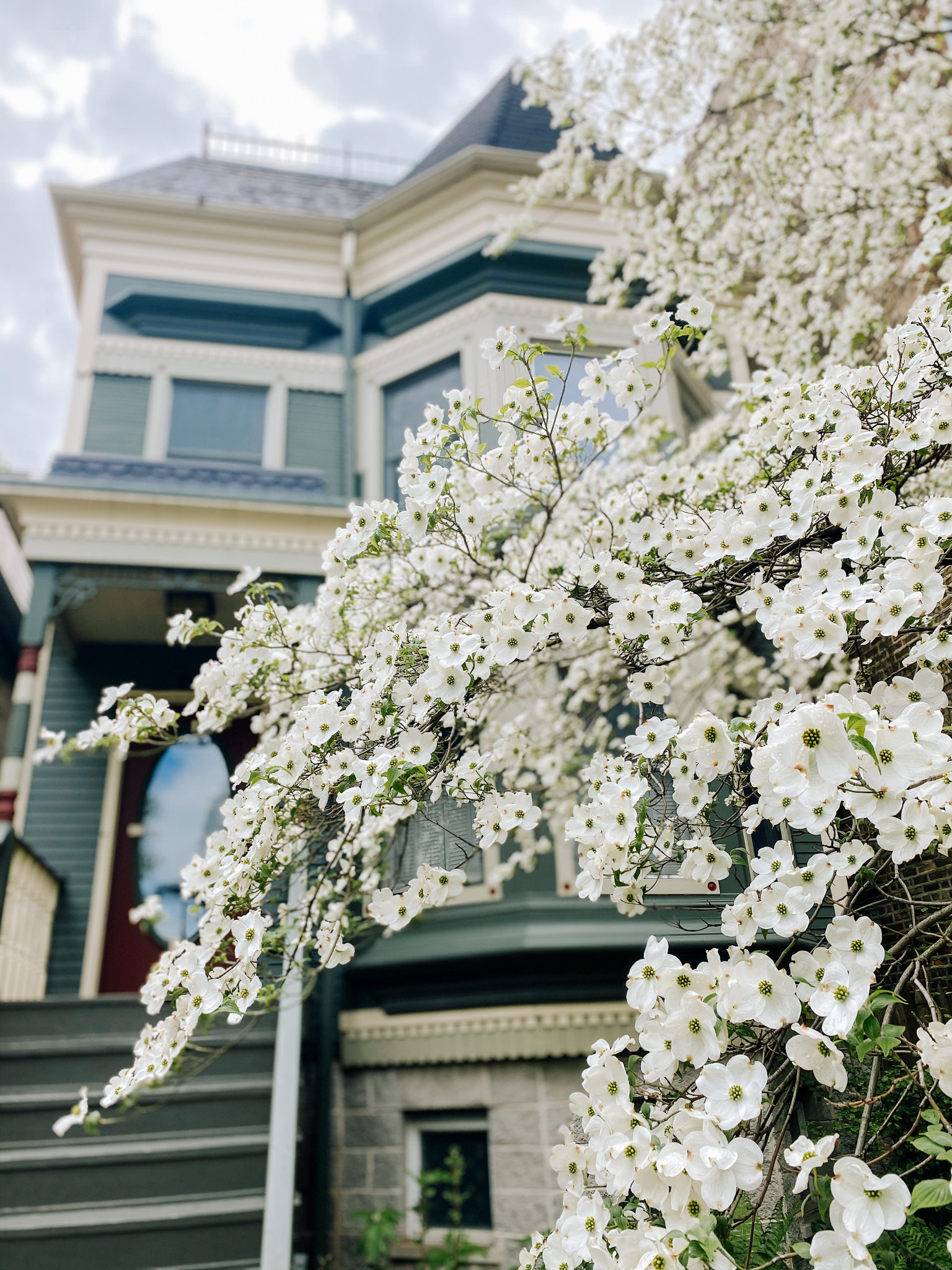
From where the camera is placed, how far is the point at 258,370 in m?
7.68

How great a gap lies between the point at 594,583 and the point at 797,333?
10.9 ft

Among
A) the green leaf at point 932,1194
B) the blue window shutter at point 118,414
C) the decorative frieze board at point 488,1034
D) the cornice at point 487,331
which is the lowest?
the green leaf at point 932,1194

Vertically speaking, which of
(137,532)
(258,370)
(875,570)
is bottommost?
(875,570)

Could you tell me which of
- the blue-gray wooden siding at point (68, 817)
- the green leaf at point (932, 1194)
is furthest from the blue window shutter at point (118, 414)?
the green leaf at point (932, 1194)

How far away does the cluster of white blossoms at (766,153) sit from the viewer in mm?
4918

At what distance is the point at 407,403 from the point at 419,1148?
18.5 ft

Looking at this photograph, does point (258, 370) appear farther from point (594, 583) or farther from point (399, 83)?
point (399, 83)

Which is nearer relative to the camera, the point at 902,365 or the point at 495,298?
the point at 902,365

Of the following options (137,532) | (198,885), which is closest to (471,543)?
(198,885)

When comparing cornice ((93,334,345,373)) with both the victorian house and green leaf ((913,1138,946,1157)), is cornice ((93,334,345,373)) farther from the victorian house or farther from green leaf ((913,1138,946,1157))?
green leaf ((913,1138,946,1157))

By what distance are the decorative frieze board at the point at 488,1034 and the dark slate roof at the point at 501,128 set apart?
7.06m

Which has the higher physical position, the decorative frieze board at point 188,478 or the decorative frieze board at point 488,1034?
the decorative frieze board at point 188,478

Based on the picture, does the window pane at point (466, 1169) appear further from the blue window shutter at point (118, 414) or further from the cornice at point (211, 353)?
the cornice at point (211, 353)

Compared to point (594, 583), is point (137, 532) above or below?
above
